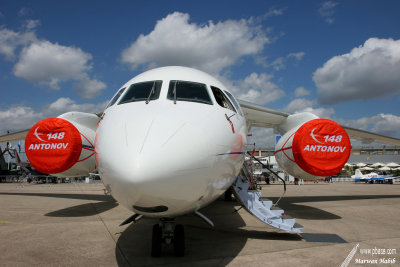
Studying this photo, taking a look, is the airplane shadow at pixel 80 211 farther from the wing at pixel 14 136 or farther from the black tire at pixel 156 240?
the black tire at pixel 156 240

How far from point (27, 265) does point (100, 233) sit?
227cm

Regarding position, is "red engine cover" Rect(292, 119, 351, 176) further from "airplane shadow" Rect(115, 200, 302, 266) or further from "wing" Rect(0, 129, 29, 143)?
"wing" Rect(0, 129, 29, 143)

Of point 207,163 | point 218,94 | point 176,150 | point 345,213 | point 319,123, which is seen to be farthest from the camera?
point 345,213

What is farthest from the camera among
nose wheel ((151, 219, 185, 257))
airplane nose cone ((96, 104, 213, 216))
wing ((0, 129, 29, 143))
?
wing ((0, 129, 29, 143))

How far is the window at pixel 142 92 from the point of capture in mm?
4266

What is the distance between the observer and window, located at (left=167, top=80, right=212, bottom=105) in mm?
4211

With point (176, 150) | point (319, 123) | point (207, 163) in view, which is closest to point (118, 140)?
point (176, 150)

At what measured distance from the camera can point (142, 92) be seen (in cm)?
445

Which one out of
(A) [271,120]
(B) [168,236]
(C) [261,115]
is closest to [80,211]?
(B) [168,236]

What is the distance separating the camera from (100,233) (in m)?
6.64

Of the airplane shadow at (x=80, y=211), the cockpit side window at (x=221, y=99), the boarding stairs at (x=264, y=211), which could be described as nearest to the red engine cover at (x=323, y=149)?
the boarding stairs at (x=264, y=211)

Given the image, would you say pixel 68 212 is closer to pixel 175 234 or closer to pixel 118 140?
pixel 175 234

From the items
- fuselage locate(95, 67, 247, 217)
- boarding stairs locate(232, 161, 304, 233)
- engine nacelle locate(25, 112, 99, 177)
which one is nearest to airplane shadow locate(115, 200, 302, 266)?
boarding stairs locate(232, 161, 304, 233)

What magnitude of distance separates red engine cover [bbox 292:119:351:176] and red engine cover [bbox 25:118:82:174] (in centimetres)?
640
